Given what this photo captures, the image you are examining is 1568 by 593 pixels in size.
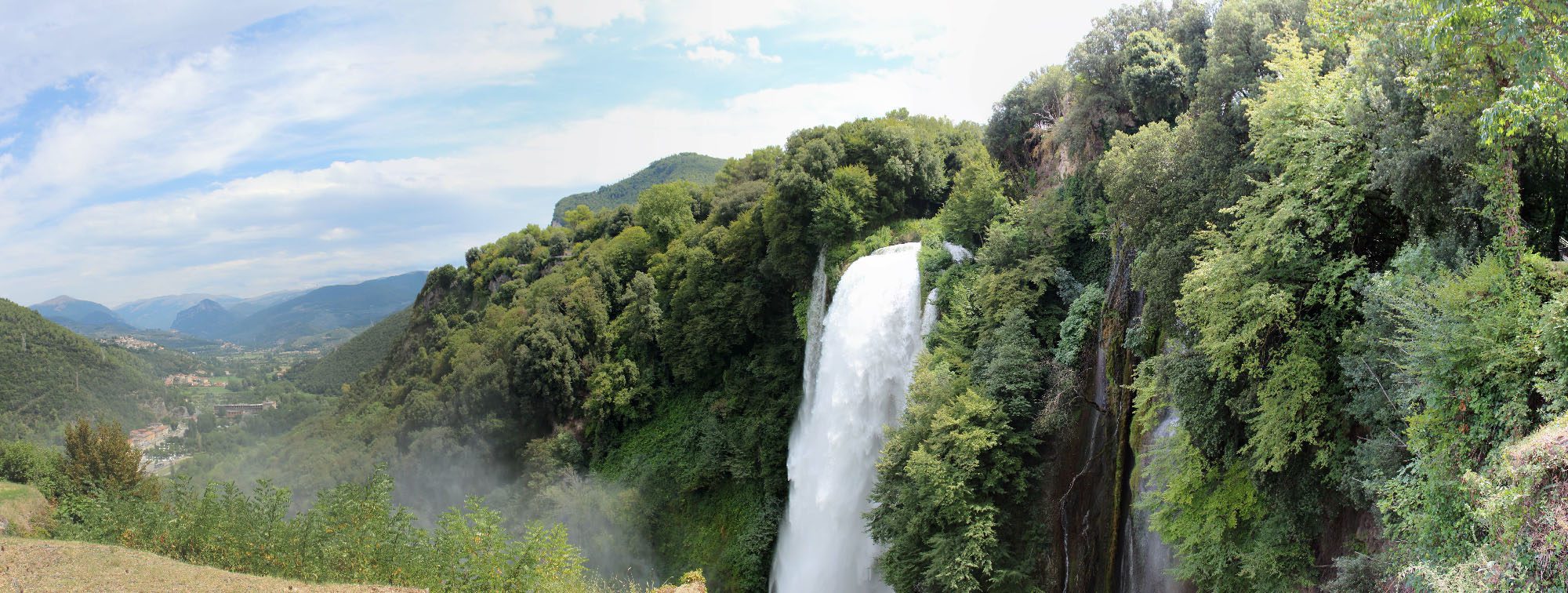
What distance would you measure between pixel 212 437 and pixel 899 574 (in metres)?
75.4

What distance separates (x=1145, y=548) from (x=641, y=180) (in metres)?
90.4

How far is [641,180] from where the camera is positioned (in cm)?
9838

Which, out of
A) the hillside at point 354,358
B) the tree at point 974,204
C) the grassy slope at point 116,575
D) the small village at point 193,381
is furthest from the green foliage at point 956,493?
the small village at point 193,381

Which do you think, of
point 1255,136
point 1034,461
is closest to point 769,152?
point 1034,461

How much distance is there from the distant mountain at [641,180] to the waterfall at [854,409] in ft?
217

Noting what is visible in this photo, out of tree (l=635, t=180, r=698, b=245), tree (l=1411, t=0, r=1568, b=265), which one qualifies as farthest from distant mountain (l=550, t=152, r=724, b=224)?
tree (l=1411, t=0, r=1568, b=265)

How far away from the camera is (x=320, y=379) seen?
306 feet

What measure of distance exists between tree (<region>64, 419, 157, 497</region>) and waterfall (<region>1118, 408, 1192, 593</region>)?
32037 mm

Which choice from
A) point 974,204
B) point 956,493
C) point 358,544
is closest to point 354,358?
point 358,544

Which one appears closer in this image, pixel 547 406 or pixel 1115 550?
pixel 1115 550

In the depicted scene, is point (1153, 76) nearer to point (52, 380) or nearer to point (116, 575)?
point (116, 575)

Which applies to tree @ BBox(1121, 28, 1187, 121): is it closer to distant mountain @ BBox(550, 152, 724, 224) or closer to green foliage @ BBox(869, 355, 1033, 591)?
green foliage @ BBox(869, 355, 1033, 591)

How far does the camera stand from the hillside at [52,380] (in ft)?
191

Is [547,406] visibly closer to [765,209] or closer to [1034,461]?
[765,209]
